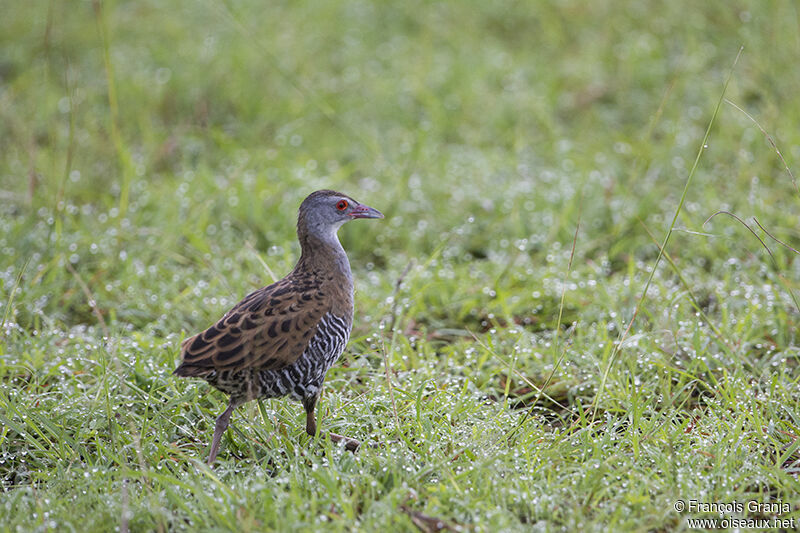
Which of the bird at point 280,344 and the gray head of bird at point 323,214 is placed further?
the gray head of bird at point 323,214

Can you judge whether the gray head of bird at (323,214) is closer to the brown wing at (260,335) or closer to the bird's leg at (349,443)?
the brown wing at (260,335)

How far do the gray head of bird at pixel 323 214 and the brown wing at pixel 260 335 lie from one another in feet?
1.19

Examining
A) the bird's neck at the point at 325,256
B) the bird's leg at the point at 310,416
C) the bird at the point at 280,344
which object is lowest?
the bird's leg at the point at 310,416

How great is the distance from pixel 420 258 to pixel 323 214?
66.6 inches

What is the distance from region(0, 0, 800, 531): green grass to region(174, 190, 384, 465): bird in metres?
0.19

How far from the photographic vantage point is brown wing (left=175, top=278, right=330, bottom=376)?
340cm

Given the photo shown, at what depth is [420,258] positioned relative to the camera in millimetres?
5496

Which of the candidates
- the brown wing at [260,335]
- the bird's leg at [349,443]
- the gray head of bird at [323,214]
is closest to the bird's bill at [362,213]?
the gray head of bird at [323,214]

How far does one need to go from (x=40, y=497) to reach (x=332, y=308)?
1417 mm

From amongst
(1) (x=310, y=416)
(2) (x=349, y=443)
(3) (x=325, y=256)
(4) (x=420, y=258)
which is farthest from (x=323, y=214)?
(4) (x=420, y=258)

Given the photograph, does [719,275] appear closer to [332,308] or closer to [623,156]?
[623,156]

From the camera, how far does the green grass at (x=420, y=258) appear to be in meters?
3.21

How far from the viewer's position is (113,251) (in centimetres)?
534

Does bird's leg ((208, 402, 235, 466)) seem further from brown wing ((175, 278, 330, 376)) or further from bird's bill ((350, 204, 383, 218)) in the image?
bird's bill ((350, 204, 383, 218))
